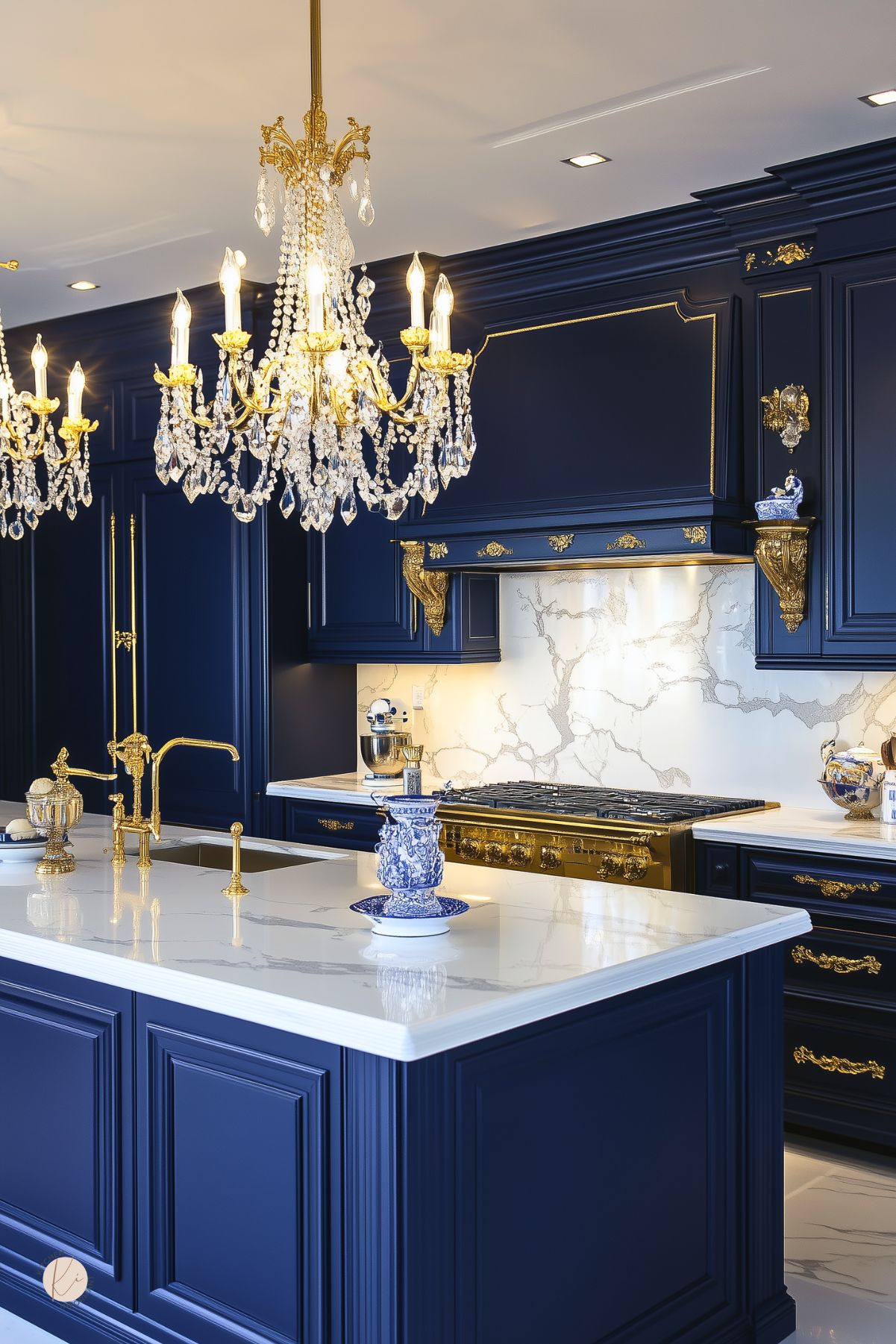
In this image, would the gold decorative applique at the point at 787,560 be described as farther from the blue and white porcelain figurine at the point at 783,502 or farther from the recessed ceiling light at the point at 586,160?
the recessed ceiling light at the point at 586,160

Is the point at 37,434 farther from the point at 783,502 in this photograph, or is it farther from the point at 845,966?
the point at 845,966

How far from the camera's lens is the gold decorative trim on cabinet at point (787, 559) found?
13.0 feet

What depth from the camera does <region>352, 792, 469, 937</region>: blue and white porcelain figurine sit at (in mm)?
2406

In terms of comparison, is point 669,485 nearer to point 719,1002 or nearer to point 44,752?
point 719,1002

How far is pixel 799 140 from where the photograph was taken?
3656 millimetres

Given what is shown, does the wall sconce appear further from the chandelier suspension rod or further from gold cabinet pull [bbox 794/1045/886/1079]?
the chandelier suspension rod

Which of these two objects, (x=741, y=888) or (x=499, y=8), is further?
(x=741, y=888)

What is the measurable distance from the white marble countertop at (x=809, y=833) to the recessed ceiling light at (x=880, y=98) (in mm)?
1947

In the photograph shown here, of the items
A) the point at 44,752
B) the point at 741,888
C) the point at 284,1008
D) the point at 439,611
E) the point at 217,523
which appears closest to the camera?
the point at 284,1008

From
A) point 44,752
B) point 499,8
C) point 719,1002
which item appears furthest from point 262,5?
point 44,752

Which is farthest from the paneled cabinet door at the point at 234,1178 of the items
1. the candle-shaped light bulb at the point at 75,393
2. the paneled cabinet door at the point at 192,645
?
the paneled cabinet door at the point at 192,645

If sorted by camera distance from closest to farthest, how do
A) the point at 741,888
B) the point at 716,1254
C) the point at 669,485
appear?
the point at 716,1254 → the point at 741,888 → the point at 669,485

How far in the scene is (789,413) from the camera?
4.04m

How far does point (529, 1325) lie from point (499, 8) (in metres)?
2.65
